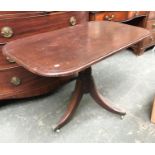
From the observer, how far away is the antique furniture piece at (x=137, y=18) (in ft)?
6.16

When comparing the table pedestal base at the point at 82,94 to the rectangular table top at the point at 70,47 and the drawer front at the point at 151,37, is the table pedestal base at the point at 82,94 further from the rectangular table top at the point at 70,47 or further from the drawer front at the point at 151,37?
the drawer front at the point at 151,37

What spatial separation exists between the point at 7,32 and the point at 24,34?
115mm

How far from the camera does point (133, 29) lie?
4.33 ft

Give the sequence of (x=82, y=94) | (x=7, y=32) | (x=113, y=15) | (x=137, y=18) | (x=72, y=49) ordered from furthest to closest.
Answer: (x=137, y=18), (x=113, y=15), (x=82, y=94), (x=7, y=32), (x=72, y=49)

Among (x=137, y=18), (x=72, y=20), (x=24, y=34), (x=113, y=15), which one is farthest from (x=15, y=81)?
(x=137, y=18)

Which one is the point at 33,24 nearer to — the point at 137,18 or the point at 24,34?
the point at 24,34

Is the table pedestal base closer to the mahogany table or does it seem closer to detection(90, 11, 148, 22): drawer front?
the mahogany table

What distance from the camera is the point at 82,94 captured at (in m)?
1.52

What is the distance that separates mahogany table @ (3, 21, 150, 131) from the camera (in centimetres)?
93

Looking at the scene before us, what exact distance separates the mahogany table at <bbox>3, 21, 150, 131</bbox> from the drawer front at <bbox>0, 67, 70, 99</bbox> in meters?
0.31

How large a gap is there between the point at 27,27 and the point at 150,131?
1.12 m

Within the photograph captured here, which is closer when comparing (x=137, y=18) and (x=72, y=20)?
(x=72, y=20)

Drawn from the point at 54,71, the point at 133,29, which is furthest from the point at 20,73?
the point at 133,29
